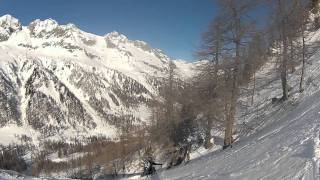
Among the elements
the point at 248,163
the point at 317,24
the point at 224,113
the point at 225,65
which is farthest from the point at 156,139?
the point at 248,163

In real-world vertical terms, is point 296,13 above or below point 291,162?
above

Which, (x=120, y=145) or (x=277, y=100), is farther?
(x=120, y=145)

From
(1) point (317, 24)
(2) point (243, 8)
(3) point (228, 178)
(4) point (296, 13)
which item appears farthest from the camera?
(1) point (317, 24)

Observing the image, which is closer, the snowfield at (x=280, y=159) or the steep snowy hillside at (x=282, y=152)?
the snowfield at (x=280, y=159)

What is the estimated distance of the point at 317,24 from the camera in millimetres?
69688

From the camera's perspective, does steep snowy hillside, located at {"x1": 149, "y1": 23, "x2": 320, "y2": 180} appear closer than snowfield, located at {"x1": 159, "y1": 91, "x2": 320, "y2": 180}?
No

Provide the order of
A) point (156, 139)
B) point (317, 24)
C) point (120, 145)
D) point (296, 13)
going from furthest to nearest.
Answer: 1. point (120, 145)
2. point (317, 24)
3. point (156, 139)
4. point (296, 13)

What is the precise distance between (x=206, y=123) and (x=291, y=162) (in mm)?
29604

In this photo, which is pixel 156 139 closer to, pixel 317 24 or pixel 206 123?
pixel 206 123

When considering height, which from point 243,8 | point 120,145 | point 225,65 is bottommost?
point 120,145

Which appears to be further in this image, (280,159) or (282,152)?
(282,152)

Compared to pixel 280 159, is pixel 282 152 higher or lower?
higher

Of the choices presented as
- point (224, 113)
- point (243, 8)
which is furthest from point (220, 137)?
point (243, 8)

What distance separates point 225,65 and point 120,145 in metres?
56.5
